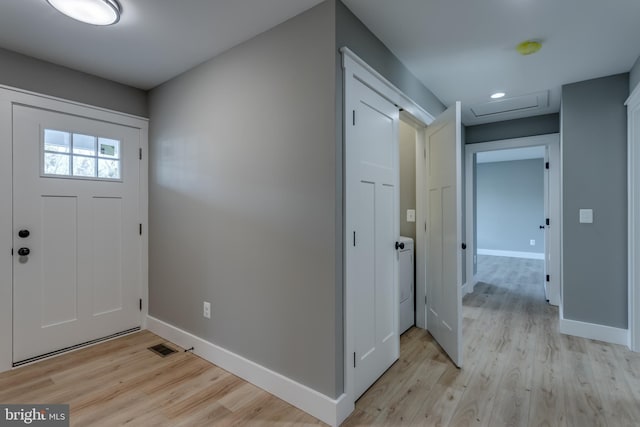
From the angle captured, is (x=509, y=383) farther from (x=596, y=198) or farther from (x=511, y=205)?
(x=511, y=205)

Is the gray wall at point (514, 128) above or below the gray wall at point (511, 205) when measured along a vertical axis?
above

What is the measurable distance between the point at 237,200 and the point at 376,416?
5.55ft

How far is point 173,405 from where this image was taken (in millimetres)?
1957

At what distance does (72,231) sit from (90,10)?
1.83 m

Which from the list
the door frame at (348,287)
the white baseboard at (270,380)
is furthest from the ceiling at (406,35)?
the white baseboard at (270,380)

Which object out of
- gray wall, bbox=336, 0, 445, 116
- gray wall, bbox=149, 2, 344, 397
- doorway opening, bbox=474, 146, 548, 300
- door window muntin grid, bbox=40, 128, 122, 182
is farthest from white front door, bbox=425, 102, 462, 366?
doorway opening, bbox=474, 146, 548, 300

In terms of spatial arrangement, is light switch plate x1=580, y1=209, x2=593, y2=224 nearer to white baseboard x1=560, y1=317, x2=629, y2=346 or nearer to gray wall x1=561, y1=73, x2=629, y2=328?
gray wall x1=561, y1=73, x2=629, y2=328

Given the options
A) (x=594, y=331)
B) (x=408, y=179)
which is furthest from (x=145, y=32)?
(x=594, y=331)

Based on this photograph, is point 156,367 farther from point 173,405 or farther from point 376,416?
point 376,416

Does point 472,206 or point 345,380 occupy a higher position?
point 472,206

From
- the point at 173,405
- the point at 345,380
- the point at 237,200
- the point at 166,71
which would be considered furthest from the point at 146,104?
the point at 345,380

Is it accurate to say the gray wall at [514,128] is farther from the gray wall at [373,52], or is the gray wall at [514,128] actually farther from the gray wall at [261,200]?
the gray wall at [261,200]

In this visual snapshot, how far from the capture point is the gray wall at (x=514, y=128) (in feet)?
13.0

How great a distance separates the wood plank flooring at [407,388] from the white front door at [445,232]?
9.1 inches
